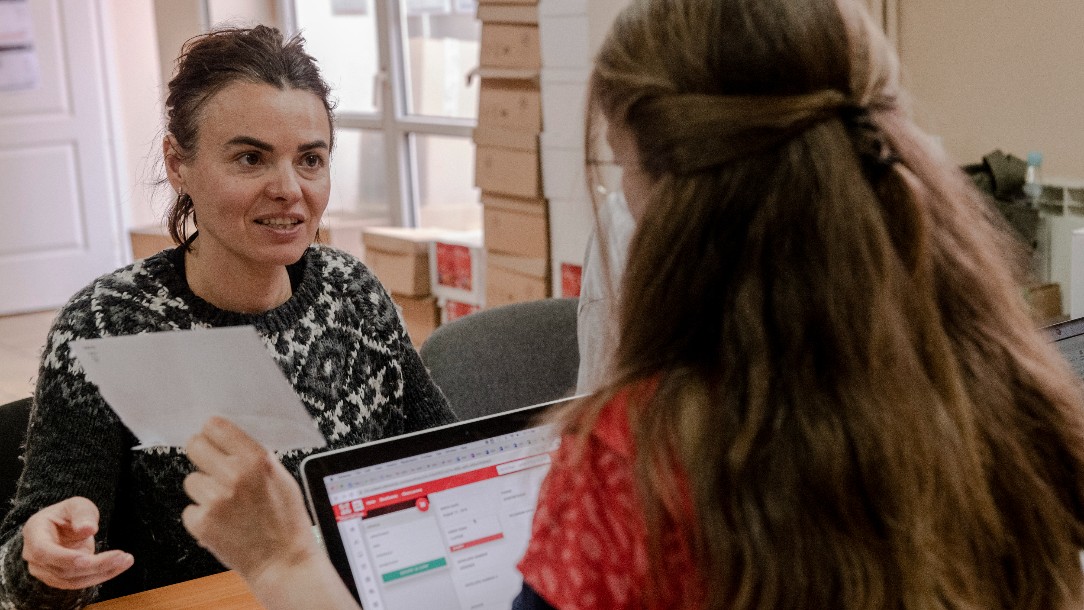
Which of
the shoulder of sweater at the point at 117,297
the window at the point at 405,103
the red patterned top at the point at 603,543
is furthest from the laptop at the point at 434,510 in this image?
the window at the point at 405,103

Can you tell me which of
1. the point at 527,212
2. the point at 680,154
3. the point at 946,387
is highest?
the point at 680,154

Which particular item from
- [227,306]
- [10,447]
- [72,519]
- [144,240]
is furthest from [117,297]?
[144,240]

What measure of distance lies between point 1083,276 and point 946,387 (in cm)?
123

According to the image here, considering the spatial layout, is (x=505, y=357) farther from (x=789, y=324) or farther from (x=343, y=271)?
(x=789, y=324)

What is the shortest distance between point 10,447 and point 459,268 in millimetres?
2614

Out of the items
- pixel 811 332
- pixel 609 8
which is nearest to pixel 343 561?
pixel 811 332

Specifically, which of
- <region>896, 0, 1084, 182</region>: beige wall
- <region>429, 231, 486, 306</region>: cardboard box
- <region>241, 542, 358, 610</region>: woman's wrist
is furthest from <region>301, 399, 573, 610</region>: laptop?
<region>429, 231, 486, 306</region>: cardboard box

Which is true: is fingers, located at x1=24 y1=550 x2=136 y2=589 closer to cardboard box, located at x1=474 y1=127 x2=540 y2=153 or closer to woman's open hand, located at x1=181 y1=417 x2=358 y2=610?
woman's open hand, located at x1=181 y1=417 x2=358 y2=610

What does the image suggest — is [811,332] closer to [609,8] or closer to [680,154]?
[680,154]

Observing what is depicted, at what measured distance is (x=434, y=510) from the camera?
976 millimetres

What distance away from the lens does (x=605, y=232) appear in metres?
0.82

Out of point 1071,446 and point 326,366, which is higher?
point 1071,446

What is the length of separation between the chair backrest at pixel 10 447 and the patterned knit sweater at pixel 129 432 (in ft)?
0.53

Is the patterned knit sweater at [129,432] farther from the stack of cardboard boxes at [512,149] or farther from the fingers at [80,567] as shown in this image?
the stack of cardboard boxes at [512,149]
